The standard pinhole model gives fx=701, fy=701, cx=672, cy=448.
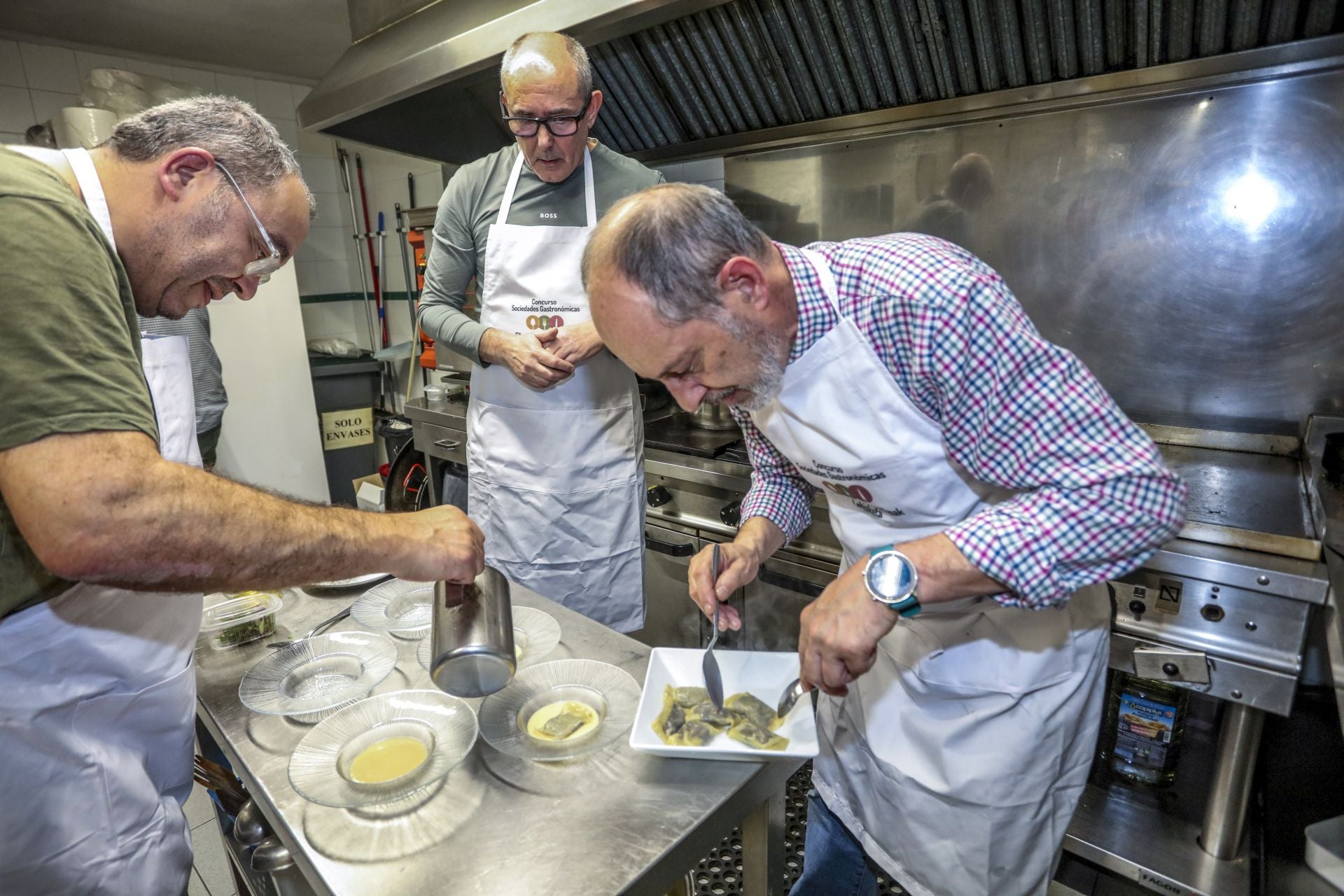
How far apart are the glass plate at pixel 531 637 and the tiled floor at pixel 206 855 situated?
103 centimetres

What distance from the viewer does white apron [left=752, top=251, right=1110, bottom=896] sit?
90 cm

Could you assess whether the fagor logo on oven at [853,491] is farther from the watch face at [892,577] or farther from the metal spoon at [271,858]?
the metal spoon at [271,858]

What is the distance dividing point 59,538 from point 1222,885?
6.45 feet

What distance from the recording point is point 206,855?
1.73 meters

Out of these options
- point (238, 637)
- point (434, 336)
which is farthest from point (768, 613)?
point (238, 637)

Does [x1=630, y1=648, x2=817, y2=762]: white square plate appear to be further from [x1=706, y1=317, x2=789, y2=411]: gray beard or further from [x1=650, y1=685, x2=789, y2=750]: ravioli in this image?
[x1=706, y1=317, x2=789, y2=411]: gray beard

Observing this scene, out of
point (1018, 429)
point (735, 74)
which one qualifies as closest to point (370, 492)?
point (735, 74)

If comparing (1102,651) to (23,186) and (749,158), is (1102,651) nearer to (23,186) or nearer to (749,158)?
(23,186)

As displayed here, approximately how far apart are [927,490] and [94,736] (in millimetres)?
1046

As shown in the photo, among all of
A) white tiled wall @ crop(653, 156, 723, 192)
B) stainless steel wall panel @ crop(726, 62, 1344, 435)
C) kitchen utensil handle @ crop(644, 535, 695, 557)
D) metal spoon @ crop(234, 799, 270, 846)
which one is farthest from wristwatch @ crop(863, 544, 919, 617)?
white tiled wall @ crop(653, 156, 723, 192)

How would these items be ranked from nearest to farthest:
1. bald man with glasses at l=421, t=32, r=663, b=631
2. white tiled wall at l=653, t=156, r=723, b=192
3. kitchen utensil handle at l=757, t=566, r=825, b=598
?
bald man with glasses at l=421, t=32, r=663, b=631
kitchen utensil handle at l=757, t=566, r=825, b=598
white tiled wall at l=653, t=156, r=723, b=192

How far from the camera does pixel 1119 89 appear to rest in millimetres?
1661

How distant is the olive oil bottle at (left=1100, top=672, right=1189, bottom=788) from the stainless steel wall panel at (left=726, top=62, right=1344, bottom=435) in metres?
0.66

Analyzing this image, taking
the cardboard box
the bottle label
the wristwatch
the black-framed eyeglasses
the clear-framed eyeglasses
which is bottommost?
the cardboard box
